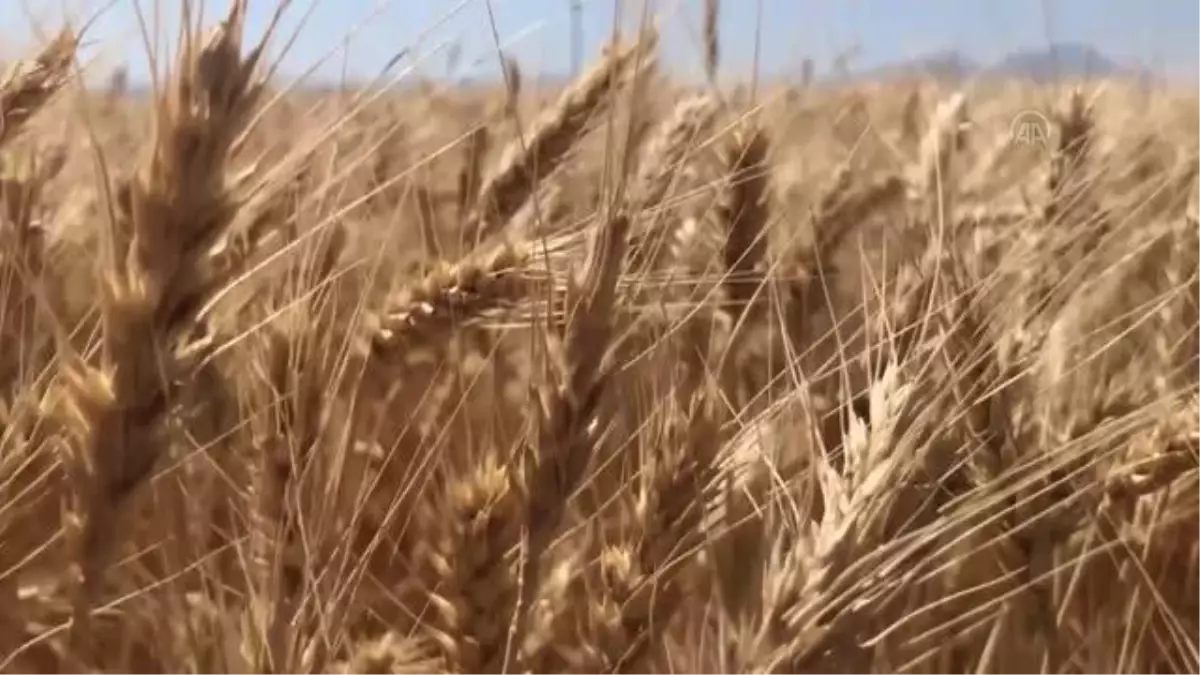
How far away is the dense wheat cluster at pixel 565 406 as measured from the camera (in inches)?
23.2

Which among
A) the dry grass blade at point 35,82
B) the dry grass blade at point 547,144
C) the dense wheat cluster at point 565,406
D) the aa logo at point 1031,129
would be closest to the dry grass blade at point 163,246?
the dense wheat cluster at point 565,406

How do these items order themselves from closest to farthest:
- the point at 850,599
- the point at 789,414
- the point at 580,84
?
the point at 850,599
the point at 789,414
the point at 580,84

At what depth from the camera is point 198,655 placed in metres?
0.68

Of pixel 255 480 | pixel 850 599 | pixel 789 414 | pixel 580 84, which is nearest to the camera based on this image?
pixel 850 599

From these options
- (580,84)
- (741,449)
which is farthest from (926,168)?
(741,449)

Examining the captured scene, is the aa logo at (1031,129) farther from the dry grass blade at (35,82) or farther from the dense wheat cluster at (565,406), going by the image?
the dry grass blade at (35,82)

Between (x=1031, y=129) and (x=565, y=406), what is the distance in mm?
797

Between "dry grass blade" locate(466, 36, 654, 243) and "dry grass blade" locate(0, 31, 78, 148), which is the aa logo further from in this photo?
"dry grass blade" locate(0, 31, 78, 148)

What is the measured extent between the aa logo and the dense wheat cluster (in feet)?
0.05

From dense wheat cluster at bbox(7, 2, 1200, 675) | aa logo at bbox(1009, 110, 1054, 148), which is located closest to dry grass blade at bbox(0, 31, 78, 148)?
dense wheat cluster at bbox(7, 2, 1200, 675)

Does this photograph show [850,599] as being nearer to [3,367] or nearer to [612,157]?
[612,157]

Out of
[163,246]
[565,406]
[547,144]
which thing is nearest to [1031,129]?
[547,144]

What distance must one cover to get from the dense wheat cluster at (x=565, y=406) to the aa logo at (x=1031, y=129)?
0.02m

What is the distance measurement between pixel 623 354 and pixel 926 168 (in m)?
0.36
